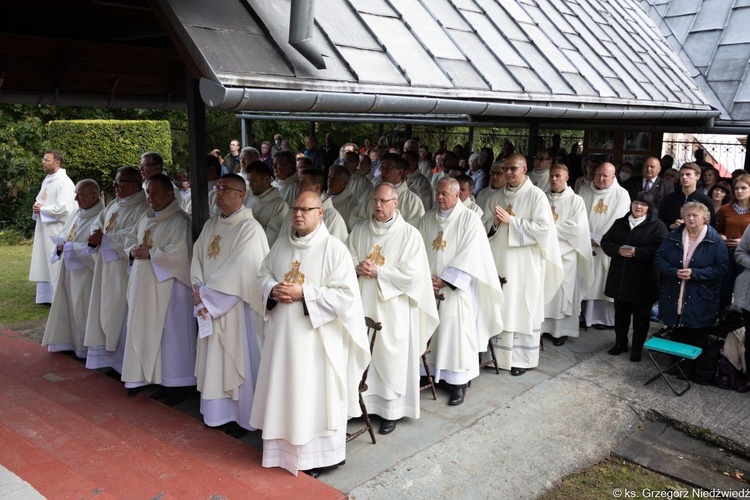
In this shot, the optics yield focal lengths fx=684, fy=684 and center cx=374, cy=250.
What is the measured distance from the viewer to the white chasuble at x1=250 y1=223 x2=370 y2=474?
187 inches

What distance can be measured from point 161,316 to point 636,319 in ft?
16.2

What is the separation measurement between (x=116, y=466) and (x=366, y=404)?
2019mm

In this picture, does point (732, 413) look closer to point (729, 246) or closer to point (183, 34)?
point (729, 246)

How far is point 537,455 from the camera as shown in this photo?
17.4 ft

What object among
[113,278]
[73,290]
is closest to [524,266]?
[113,278]

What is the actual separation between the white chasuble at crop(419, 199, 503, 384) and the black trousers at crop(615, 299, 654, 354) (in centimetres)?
184

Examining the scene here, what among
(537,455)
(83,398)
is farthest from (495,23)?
(83,398)

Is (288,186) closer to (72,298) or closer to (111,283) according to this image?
(111,283)

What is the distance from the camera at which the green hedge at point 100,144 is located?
632 inches

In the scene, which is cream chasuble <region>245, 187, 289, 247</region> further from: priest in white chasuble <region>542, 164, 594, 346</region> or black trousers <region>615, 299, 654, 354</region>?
black trousers <region>615, 299, 654, 354</region>

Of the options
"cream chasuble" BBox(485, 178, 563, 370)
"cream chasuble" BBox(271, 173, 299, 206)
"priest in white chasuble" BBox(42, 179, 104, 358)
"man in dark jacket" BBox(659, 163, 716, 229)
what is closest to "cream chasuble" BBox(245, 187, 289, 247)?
"cream chasuble" BBox(271, 173, 299, 206)

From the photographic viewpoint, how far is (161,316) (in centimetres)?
604

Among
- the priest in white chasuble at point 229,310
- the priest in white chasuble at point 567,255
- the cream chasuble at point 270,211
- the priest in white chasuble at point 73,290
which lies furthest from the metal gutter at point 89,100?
the priest in white chasuble at point 567,255

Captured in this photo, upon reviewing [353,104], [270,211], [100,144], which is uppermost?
[353,104]
